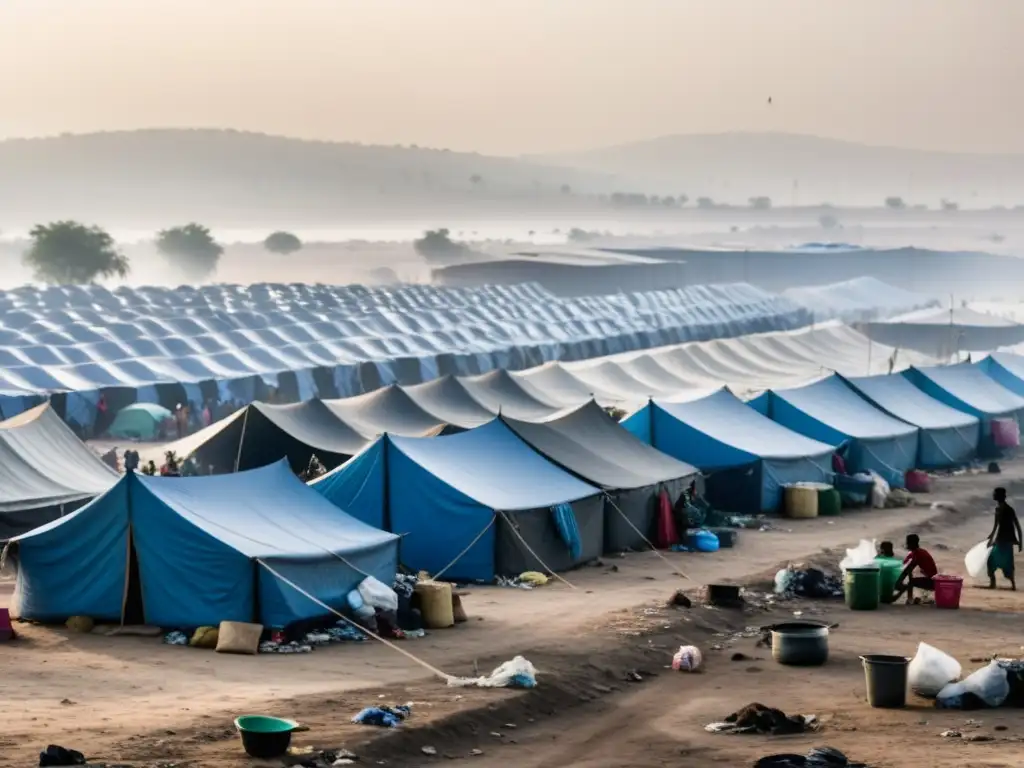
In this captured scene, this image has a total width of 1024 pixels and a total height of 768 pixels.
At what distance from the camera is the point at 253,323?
64.0 metres

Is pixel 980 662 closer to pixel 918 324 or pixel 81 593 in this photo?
pixel 81 593

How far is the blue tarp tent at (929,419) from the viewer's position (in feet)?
132

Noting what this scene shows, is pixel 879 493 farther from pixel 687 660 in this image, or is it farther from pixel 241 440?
pixel 687 660

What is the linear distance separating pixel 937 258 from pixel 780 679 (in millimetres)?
156041

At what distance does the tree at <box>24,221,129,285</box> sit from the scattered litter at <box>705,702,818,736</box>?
385ft

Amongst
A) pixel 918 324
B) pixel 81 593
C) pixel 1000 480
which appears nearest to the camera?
pixel 81 593

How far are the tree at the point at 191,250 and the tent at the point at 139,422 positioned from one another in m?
128

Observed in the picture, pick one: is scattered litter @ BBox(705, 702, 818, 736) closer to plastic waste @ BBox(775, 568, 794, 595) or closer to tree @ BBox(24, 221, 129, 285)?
plastic waste @ BBox(775, 568, 794, 595)

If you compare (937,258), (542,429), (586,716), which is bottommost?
(586,716)

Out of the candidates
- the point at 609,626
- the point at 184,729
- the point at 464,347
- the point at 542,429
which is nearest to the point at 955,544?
the point at 542,429

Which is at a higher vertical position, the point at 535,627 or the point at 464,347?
the point at 464,347

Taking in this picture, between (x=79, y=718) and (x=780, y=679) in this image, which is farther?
(x=780, y=679)

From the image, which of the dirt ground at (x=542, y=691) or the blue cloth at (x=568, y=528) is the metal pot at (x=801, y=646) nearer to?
the dirt ground at (x=542, y=691)

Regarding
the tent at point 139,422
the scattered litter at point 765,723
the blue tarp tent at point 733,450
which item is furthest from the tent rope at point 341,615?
the tent at point 139,422
